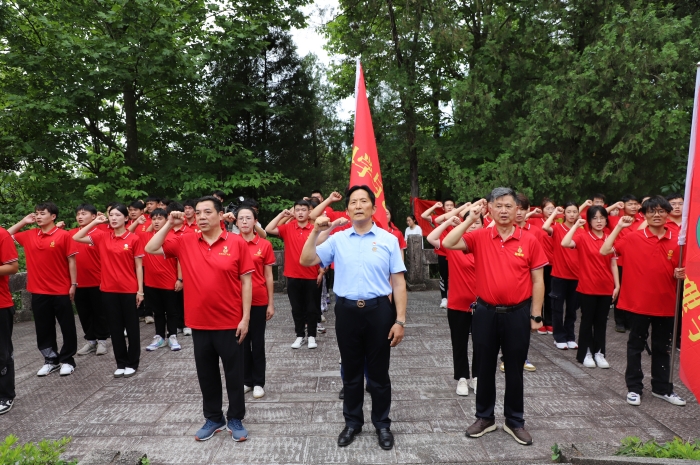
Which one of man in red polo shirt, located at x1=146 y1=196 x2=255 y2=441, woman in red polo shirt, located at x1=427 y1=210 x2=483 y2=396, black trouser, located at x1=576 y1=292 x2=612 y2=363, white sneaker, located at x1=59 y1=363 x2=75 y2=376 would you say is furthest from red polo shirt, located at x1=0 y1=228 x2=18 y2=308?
black trouser, located at x1=576 y1=292 x2=612 y2=363

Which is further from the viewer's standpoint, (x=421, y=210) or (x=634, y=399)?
(x=421, y=210)

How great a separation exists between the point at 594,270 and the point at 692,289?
2139 mm

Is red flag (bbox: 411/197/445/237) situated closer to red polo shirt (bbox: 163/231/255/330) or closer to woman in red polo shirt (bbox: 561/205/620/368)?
woman in red polo shirt (bbox: 561/205/620/368)

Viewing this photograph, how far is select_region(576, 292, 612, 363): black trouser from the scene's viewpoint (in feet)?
20.5

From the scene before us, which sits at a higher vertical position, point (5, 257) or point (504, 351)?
point (5, 257)

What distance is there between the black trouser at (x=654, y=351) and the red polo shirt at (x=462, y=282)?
1755 mm

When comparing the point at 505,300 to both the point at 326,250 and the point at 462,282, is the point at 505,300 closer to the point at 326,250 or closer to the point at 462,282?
the point at 462,282

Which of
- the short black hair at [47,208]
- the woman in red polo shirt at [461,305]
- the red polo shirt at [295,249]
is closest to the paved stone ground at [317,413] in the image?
the woman in red polo shirt at [461,305]

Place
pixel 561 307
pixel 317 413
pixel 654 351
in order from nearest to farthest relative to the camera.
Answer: pixel 317 413 < pixel 654 351 < pixel 561 307

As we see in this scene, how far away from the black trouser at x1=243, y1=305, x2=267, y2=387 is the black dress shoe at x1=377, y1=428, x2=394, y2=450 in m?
1.78

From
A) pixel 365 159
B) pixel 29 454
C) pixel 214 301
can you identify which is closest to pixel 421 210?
pixel 365 159

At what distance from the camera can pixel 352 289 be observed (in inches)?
160

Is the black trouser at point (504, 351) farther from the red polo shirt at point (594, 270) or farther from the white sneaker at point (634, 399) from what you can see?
the red polo shirt at point (594, 270)

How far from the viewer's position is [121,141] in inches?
618
